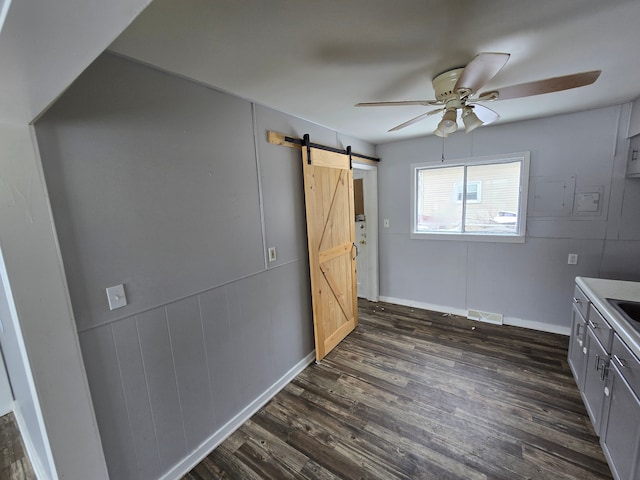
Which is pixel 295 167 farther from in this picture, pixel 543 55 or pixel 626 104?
pixel 626 104

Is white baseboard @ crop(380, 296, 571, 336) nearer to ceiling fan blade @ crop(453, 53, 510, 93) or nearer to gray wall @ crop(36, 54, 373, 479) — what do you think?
gray wall @ crop(36, 54, 373, 479)

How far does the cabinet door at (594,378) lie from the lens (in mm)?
1648

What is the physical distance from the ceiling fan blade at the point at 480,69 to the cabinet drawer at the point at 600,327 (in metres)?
1.64

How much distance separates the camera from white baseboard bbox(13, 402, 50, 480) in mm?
1662

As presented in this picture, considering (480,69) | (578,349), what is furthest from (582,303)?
(480,69)

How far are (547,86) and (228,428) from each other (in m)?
2.97

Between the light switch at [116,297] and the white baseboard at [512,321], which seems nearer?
the light switch at [116,297]

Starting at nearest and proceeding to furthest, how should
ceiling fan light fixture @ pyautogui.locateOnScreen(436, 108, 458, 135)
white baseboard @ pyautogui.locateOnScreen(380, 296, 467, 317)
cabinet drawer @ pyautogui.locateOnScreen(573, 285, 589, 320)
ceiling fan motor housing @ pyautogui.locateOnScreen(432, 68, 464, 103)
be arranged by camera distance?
1. ceiling fan motor housing @ pyautogui.locateOnScreen(432, 68, 464, 103)
2. ceiling fan light fixture @ pyautogui.locateOnScreen(436, 108, 458, 135)
3. cabinet drawer @ pyautogui.locateOnScreen(573, 285, 589, 320)
4. white baseboard @ pyautogui.locateOnScreen(380, 296, 467, 317)

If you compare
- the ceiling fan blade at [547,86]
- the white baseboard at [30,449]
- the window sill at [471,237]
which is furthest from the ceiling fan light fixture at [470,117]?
the white baseboard at [30,449]

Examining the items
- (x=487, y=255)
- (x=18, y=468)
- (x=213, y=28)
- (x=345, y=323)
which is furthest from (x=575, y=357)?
(x=18, y=468)

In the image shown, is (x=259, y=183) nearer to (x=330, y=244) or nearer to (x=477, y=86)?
(x=330, y=244)

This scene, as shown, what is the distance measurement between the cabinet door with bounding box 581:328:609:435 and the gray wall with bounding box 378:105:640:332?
1.27 metres

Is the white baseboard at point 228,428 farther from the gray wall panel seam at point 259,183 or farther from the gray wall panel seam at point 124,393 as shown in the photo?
the gray wall panel seam at point 259,183

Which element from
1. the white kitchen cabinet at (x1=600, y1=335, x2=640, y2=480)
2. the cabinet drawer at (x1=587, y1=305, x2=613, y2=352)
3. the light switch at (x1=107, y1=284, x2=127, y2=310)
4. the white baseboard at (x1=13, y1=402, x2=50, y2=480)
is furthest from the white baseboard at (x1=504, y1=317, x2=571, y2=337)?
the white baseboard at (x1=13, y1=402, x2=50, y2=480)
